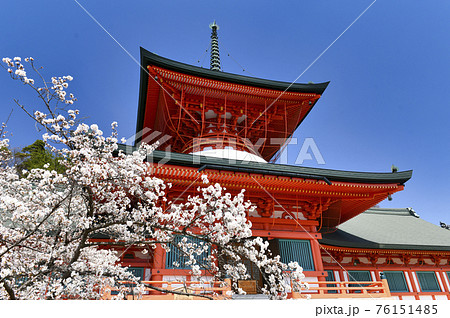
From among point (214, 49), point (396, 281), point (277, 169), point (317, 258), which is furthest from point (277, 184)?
point (214, 49)

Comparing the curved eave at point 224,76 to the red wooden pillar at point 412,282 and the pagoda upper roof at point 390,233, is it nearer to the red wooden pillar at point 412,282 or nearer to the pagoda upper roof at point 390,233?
the pagoda upper roof at point 390,233

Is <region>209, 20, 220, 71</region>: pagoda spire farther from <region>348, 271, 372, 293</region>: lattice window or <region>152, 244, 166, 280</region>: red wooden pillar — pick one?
<region>348, 271, 372, 293</region>: lattice window

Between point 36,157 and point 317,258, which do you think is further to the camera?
point 36,157

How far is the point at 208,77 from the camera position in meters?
11.2

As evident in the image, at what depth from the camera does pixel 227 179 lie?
8602mm

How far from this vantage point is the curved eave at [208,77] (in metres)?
10.5

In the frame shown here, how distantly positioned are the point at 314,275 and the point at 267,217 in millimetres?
2535

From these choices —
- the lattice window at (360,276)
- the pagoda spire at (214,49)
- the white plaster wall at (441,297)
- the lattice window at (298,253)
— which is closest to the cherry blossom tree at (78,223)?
the lattice window at (298,253)

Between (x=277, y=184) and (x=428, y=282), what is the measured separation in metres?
10.5

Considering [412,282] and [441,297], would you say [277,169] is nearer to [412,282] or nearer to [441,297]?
[412,282]

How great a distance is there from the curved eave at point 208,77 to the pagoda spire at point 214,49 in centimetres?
750

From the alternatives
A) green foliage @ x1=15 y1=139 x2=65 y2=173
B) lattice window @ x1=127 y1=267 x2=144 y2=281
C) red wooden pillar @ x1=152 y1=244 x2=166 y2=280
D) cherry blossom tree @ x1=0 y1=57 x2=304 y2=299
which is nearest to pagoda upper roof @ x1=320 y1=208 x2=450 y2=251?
red wooden pillar @ x1=152 y1=244 x2=166 y2=280
